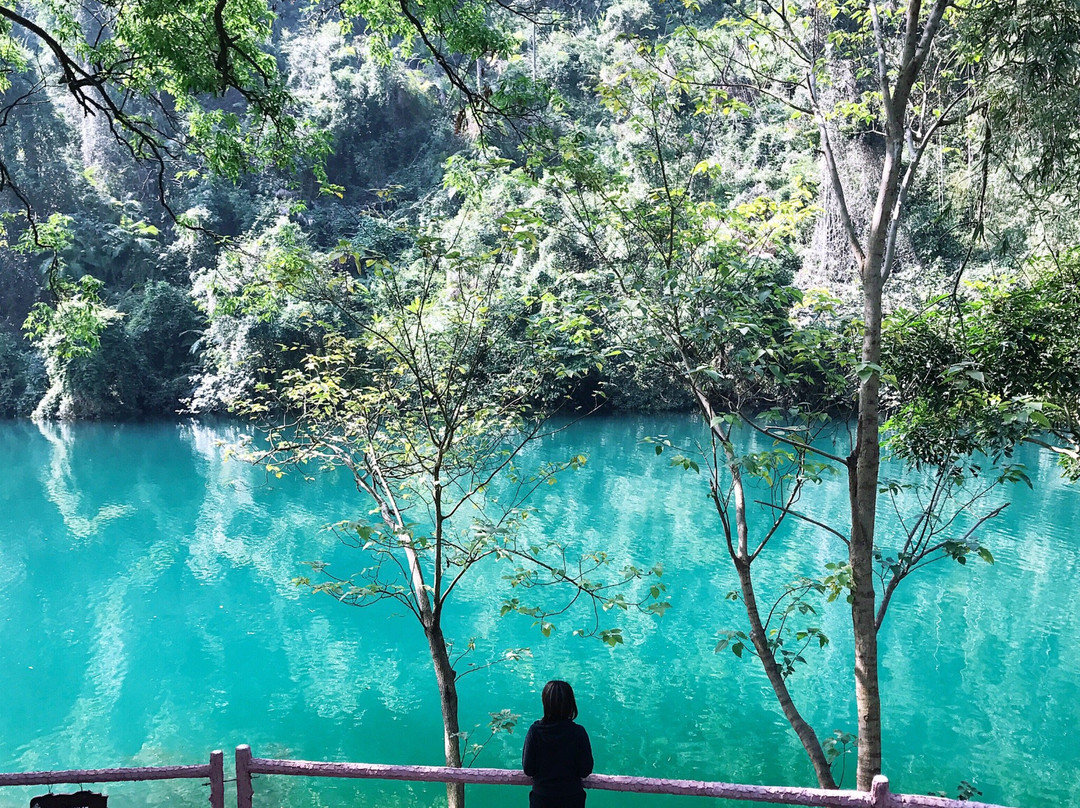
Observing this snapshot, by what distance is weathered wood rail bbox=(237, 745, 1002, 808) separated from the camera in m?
2.31

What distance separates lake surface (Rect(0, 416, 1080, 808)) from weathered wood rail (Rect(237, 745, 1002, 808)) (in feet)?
9.58

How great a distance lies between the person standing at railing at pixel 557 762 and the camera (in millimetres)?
2490

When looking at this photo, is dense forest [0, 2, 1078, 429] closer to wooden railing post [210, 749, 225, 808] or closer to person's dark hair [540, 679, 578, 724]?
person's dark hair [540, 679, 578, 724]

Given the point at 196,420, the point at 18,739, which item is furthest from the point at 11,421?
the point at 18,739

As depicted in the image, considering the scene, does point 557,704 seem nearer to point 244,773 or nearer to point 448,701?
point 244,773

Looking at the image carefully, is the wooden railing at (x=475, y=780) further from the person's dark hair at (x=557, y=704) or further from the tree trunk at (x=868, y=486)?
the tree trunk at (x=868, y=486)

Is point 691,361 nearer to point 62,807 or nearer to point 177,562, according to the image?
point 62,807

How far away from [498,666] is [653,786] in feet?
19.4

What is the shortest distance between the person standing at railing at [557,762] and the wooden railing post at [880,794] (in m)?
0.81

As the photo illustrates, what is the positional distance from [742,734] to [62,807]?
5594 millimetres

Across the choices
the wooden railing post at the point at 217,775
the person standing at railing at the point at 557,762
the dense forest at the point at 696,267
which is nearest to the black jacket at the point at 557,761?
the person standing at railing at the point at 557,762

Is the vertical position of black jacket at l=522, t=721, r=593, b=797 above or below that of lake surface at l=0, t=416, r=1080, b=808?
above

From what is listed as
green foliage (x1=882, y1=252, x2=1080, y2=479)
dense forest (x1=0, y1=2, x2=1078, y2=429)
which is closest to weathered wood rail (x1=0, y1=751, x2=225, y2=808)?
dense forest (x1=0, y1=2, x2=1078, y2=429)

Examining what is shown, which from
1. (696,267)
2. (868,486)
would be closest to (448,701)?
(868,486)
